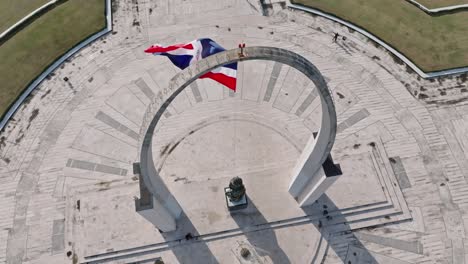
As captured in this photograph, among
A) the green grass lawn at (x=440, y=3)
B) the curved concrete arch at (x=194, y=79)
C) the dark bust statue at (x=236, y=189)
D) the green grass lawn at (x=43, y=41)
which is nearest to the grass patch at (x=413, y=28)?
the green grass lawn at (x=440, y=3)

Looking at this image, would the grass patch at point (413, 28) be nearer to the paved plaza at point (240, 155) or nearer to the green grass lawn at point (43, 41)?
the paved plaza at point (240, 155)

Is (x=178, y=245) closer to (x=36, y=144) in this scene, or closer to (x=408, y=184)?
(x=36, y=144)

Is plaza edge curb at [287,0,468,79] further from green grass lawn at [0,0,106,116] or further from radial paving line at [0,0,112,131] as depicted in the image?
green grass lawn at [0,0,106,116]

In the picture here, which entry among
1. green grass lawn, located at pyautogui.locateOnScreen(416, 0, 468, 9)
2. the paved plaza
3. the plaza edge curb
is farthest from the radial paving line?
green grass lawn, located at pyautogui.locateOnScreen(416, 0, 468, 9)

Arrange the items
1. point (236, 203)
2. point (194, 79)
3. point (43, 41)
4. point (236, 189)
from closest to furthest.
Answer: point (194, 79) → point (236, 189) → point (236, 203) → point (43, 41)

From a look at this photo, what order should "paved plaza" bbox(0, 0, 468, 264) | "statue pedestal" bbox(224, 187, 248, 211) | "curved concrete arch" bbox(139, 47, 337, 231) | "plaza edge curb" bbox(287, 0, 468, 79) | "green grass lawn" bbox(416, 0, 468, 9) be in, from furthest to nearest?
"green grass lawn" bbox(416, 0, 468, 9), "plaza edge curb" bbox(287, 0, 468, 79), "statue pedestal" bbox(224, 187, 248, 211), "paved plaza" bbox(0, 0, 468, 264), "curved concrete arch" bbox(139, 47, 337, 231)

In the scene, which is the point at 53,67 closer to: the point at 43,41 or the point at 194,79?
the point at 43,41

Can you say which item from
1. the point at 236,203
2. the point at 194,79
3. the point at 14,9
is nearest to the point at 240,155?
the point at 236,203

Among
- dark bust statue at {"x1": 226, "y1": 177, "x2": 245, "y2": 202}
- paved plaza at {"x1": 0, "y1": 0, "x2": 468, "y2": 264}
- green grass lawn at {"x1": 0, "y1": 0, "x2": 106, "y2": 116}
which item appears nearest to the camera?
dark bust statue at {"x1": 226, "y1": 177, "x2": 245, "y2": 202}
